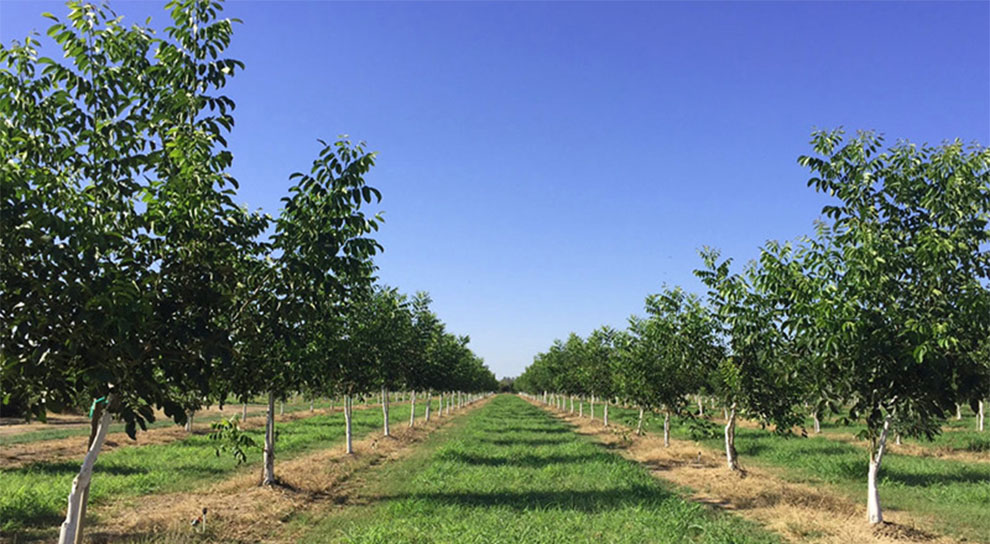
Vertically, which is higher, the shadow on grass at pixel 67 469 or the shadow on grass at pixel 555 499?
the shadow on grass at pixel 555 499

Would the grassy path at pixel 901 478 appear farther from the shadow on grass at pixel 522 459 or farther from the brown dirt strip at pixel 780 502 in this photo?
the shadow on grass at pixel 522 459

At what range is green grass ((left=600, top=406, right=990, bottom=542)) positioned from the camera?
1325 centimetres

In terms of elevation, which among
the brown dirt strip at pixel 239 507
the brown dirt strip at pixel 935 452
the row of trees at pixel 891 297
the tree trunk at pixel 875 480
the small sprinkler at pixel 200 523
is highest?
the row of trees at pixel 891 297

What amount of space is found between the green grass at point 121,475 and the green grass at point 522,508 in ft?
11.0

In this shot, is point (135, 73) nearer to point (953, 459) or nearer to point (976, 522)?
point (976, 522)

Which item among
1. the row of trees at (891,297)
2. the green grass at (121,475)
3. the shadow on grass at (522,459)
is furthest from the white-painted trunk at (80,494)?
the shadow on grass at (522,459)

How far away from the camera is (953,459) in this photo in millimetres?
22125

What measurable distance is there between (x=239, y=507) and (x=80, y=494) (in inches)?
264

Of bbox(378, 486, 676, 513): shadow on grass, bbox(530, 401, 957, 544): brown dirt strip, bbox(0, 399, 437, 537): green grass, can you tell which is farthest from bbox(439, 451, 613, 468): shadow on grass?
bbox(0, 399, 437, 537): green grass

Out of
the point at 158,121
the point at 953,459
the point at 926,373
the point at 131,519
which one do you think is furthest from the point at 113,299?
the point at 953,459

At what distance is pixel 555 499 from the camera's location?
13.7 meters

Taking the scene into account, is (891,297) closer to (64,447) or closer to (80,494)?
(80,494)

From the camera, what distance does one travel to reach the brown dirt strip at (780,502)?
10.9m

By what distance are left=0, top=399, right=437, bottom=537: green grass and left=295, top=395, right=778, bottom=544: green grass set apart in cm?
335
